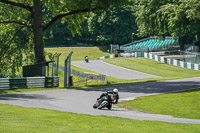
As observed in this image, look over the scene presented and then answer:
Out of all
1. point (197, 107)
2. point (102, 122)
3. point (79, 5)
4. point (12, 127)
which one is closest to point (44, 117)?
point (102, 122)

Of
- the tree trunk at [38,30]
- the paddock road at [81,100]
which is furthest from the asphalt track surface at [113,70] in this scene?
the paddock road at [81,100]

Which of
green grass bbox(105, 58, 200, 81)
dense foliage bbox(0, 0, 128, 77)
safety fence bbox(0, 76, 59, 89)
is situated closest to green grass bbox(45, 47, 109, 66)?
green grass bbox(105, 58, 200, 81)

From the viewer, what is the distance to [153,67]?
6975cm

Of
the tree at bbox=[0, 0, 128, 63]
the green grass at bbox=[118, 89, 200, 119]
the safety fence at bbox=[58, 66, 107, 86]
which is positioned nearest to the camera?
the green grass at bbox=[118, 89, 200, 119]

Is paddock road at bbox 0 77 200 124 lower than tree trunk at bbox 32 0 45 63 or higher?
lower

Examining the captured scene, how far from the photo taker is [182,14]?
70375 mm

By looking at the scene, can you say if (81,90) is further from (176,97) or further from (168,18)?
(168,18)

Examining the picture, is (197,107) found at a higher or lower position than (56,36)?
lower

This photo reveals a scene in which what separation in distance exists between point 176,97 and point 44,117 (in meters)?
13.6

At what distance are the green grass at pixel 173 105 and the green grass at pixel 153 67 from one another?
107 ft

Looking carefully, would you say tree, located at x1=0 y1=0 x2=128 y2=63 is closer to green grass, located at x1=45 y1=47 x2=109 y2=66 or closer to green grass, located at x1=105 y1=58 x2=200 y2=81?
green grass, located at x1=105 y1=58 x2=200 y2=81

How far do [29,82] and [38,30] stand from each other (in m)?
7.27

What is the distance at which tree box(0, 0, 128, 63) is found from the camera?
37.8m

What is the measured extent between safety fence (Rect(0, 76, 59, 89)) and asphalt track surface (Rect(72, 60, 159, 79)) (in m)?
23.2
